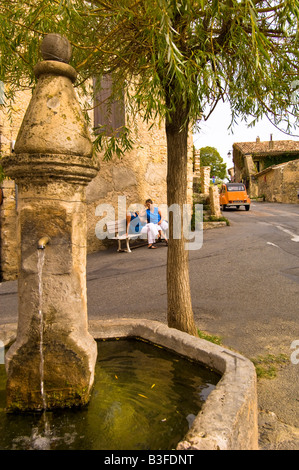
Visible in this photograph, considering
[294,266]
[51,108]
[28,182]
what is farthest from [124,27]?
[294,266]

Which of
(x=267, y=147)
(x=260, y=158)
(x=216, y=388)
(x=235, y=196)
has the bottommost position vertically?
(x=216, y=388)

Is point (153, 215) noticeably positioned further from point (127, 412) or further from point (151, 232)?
point (127, 412)

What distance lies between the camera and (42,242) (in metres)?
2.31

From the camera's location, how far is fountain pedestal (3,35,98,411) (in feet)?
7.72

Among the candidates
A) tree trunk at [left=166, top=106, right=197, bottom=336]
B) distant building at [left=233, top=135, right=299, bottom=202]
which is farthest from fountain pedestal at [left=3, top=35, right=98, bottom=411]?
distant building at [left=233, top=135, right=299, bottom=202]

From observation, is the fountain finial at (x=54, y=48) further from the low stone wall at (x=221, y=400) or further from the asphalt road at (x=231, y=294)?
the asphalt road at (x=231, y=294)

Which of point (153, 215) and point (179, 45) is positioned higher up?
point (179, 45)

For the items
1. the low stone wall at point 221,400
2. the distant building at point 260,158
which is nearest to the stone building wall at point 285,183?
the distant building at point 260,158

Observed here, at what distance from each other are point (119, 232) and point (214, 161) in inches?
2236

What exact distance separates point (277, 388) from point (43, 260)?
2239 millimetres

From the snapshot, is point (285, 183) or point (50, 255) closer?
point (50, 255)

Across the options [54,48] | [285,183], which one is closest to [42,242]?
[54,48]

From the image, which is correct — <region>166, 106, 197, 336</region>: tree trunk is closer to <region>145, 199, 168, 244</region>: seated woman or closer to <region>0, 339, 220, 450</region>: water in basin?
<region>0, 339, 220, 450</region>: water in basin

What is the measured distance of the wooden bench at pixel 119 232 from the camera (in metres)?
9.75
